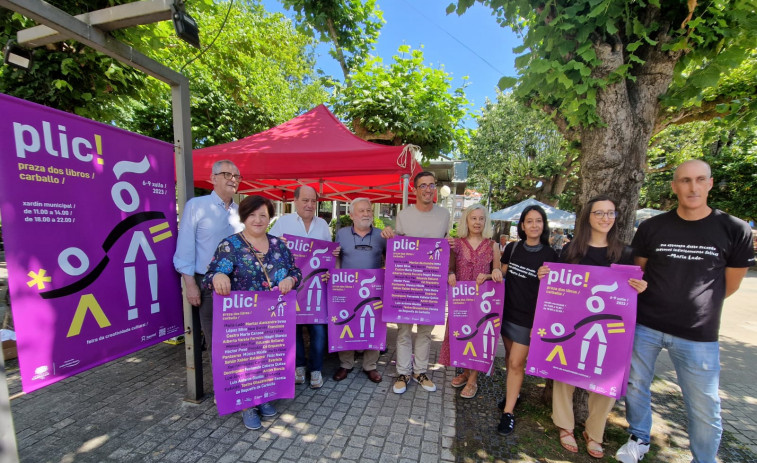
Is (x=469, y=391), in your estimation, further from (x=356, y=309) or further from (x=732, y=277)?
(x=732, y=277)

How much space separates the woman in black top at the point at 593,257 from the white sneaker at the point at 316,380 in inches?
88.5

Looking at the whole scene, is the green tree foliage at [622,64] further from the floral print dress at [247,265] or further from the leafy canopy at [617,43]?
the floral print dress at [247,265]

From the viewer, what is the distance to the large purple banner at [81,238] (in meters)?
1.80

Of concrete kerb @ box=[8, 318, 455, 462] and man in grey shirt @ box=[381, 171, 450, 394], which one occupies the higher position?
A: man in grey shirt @ box=[381, 171, 450, 394]

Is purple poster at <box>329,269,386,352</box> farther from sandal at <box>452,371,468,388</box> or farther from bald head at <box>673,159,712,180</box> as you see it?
bald head at <box>673,159,712,180</box>

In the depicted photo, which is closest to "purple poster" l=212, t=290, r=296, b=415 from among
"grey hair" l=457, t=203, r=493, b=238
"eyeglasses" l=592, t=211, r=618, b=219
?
"grey hair" l=457, t=203, r=493, b=238

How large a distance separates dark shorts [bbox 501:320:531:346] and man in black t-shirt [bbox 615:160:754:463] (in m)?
0.83

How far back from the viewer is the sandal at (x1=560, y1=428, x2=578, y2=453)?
2.57 metres

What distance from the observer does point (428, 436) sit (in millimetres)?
2670

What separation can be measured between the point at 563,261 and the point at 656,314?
2.30 ft

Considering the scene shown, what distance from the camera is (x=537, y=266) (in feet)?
9.02

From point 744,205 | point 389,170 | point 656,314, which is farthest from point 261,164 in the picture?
point 744,205

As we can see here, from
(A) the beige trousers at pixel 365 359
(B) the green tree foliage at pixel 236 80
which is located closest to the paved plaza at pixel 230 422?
(A) the beige trousers at pixel 365 359

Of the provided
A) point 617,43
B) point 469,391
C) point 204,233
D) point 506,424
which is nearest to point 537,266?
point 506,424
